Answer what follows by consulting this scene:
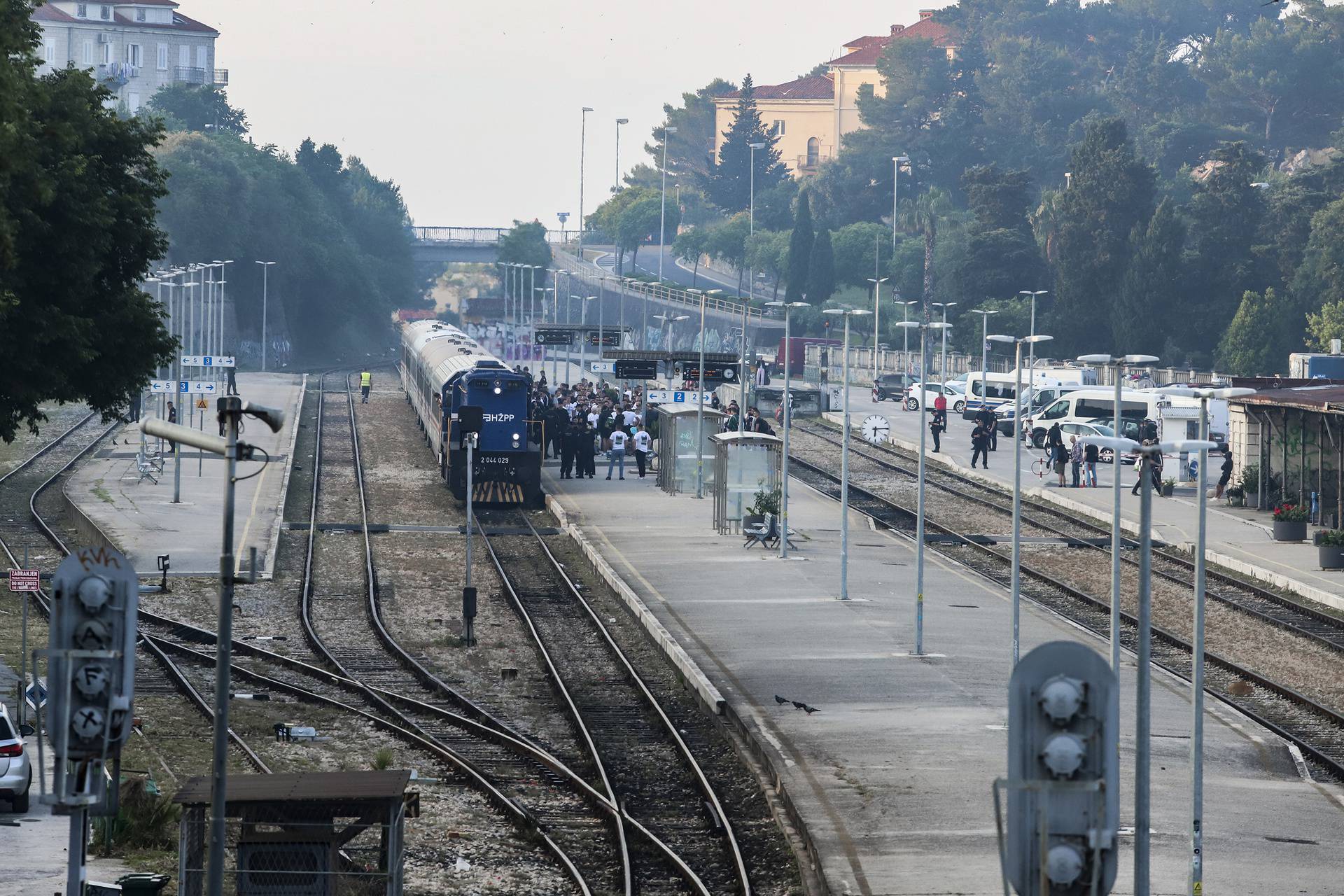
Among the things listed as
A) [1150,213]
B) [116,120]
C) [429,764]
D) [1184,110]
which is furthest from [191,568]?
[1184,110]

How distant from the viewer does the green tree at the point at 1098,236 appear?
99.1 m

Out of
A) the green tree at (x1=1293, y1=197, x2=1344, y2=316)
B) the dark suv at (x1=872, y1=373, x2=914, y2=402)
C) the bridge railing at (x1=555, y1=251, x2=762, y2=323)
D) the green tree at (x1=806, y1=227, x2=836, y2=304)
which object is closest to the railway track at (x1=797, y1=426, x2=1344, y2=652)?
the dark suv at (x1=872, y1=373, x2=914, y2=402)

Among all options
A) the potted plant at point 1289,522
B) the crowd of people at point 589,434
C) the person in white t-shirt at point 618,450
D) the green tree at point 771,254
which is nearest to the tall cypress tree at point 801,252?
the green tree at point 771,254

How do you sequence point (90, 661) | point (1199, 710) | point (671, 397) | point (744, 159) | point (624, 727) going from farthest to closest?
point (744, 159) < point (671, 397) < point (624, 727) < point (1199, 710) < point (90, 661)

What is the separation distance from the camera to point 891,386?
91750mm

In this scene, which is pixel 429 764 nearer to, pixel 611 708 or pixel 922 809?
pixel 611 708

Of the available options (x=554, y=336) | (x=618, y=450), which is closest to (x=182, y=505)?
(x=618, y=450)

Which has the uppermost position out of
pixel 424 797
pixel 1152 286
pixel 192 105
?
pixel 192 105

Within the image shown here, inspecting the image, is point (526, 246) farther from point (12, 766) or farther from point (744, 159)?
point (12, 766)

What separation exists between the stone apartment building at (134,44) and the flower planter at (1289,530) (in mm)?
115885

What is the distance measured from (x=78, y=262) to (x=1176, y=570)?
22.9 metres

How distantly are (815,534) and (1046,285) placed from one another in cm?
7075

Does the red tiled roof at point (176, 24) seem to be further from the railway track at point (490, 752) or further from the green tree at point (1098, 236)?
the railway track at point (490, 752)

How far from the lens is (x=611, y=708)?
999 inches
